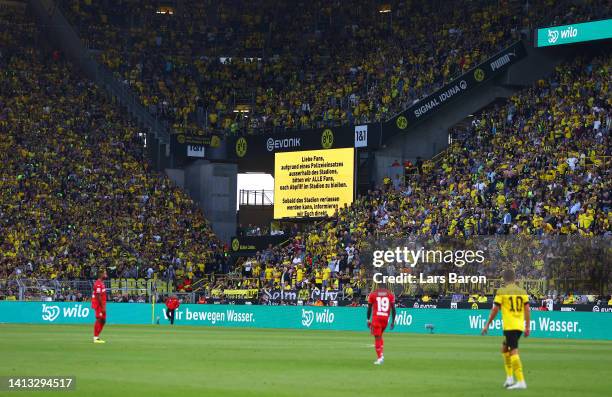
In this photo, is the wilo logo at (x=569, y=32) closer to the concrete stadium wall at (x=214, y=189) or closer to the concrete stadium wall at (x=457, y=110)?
the concrete stadium wall at (x=457, y=110)

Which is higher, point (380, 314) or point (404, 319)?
point (380, 314)

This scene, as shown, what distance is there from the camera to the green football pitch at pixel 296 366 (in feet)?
64.6

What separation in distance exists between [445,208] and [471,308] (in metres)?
11.7

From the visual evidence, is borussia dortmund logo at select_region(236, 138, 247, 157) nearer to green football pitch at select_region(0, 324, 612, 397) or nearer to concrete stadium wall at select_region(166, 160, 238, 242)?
concrete stadium wall at select_region(166, 160, 238, 242)

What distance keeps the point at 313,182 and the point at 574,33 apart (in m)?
17.7

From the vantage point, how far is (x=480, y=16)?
6944cm

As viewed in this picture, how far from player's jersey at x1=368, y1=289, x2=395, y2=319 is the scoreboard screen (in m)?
38.6

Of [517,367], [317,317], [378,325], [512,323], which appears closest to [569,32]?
[317,317]

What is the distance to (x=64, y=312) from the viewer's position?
190ft

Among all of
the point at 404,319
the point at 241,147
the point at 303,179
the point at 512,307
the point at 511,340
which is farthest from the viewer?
the point at 241,147

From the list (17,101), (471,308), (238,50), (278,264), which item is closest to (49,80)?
(17,101)

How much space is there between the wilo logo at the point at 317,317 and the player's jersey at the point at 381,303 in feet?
81.6

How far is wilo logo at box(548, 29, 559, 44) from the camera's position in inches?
2468

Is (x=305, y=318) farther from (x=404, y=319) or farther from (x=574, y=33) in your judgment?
(x=574, y=33)
